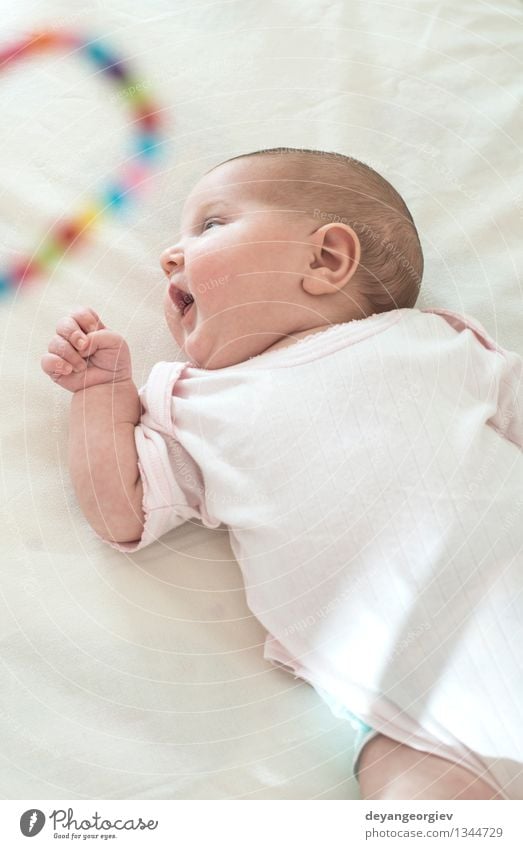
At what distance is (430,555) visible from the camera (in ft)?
2.23

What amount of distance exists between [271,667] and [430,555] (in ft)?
0.50

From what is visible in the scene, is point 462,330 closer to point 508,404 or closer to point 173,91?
point 508,404

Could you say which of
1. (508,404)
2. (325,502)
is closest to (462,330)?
(508,404)

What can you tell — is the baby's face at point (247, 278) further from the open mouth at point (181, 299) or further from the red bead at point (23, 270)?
the red bead at point (23, 270)

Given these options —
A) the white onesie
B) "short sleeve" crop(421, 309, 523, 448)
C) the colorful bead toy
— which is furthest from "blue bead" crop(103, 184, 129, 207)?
"short sleeve" crop(421, 309, 523, 448)

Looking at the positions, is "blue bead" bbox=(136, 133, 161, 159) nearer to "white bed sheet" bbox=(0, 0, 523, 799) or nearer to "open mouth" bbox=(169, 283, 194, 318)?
"white bed sheet" bbox=(0, 0, 523, 799)

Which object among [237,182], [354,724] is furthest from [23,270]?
[354,724]

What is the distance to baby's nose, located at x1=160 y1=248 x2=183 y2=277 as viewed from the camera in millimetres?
785

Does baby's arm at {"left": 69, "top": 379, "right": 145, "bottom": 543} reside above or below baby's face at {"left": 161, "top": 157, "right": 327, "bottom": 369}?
below

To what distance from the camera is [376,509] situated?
0.69m

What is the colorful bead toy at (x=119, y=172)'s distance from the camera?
850 millimetres

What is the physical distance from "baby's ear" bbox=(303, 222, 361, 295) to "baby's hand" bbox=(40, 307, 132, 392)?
0.17m

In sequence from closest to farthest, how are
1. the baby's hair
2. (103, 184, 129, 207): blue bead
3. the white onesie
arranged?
the white onesie, the baby's hair, (103, 184, 129, 207): blue bead

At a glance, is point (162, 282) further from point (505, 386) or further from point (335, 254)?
point (505, 386)
